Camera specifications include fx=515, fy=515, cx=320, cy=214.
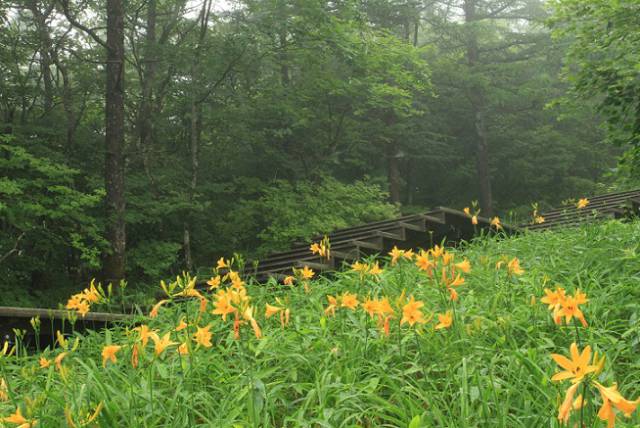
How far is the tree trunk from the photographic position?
668 cm

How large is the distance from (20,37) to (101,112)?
1.78 m

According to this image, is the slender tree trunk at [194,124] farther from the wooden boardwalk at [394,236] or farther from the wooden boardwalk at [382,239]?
the wooden boardwalk at [382,239]

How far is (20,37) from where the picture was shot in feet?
27.8

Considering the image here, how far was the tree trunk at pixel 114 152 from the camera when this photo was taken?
6.68 meters

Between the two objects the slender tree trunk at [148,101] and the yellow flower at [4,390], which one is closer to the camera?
the yellow flower at [4,390]

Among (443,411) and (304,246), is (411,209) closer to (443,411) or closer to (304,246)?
(304,246)

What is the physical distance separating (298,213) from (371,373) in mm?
6516

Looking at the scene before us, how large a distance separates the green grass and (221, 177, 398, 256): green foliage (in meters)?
5.11

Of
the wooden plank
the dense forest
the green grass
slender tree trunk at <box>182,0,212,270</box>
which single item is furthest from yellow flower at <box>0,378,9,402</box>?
slender tree trunk at <box>182,0,212,270</box>

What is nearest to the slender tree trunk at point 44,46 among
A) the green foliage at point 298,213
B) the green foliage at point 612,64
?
the green foliage at point 298,213

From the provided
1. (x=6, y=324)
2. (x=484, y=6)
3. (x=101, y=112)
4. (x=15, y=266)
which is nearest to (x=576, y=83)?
(x=6, y=324)

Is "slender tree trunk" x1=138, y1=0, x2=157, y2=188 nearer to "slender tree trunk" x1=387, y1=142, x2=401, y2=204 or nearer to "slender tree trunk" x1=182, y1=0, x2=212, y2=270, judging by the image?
"slender tree trunk" x1=182, y1=0, x2=212, y2=270

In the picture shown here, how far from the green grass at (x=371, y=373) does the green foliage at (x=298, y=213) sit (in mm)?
5115

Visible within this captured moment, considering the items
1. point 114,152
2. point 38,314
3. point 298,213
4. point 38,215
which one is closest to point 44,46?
point 114,152
